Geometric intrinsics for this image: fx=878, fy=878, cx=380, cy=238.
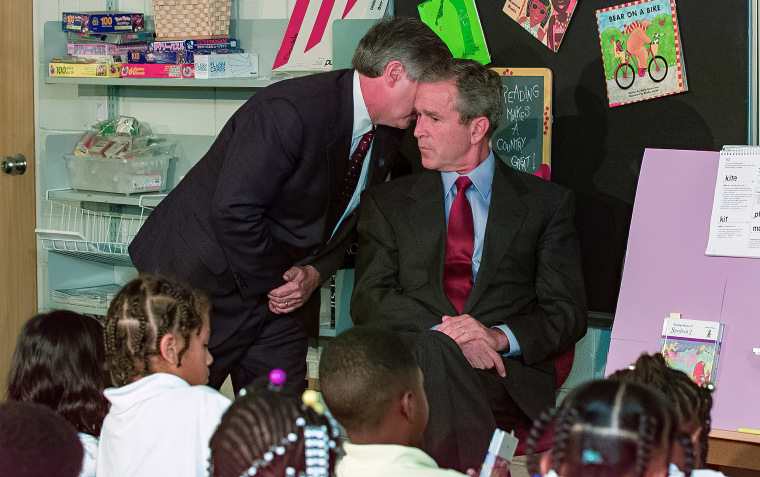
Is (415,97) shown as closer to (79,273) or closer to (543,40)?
(543,40)

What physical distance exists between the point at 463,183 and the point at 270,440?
1.39 meters

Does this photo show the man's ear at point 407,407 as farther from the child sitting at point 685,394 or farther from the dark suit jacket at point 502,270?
the dark suit jacket at point 502,270

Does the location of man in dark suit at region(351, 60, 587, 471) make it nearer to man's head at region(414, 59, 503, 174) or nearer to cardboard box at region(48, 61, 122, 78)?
man's head at region(414, 59, 503, 174)

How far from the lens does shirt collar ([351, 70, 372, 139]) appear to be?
242 cm

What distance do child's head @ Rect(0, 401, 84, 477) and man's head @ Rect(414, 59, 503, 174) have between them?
4.96ft

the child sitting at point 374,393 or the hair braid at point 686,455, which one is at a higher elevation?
the hair braid at point 686,455

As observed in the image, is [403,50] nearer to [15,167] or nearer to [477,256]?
[477,256]

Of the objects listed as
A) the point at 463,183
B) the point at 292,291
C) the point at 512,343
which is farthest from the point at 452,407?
the point at 463,183

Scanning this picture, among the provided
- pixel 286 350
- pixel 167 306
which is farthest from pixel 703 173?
pixel 167 306

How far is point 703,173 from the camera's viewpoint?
2666 millimetres

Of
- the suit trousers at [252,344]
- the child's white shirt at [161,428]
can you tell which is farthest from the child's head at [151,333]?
the suit trousers at [252,344]

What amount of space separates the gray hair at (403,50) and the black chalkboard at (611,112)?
0.62 meters

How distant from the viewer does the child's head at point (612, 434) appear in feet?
3.73

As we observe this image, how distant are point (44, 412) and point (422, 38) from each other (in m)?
1.53
